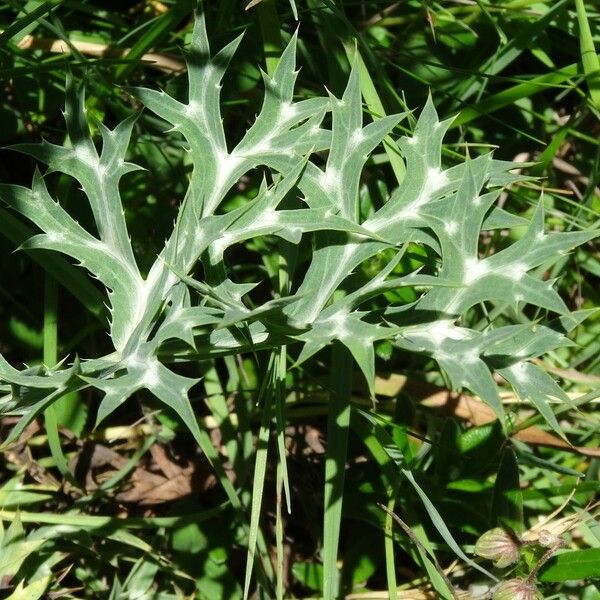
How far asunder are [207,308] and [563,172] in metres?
1.41

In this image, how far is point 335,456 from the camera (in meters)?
1.93

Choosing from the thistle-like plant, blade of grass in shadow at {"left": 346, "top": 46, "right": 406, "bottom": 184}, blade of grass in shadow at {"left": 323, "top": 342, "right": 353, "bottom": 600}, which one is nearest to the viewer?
the thistle-like plant

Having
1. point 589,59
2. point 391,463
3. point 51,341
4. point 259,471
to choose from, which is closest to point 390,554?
point 391,463

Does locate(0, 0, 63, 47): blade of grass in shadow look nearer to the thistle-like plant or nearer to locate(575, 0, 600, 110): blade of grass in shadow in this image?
the thistle-like plant

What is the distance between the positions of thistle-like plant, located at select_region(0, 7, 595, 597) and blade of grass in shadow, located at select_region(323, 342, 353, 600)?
0.33 meters

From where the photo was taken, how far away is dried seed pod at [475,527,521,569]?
5.97ft

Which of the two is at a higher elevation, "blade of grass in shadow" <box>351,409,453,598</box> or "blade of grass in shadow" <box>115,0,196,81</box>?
"blade of grass in shadow" <box>115,0,196,81</box>

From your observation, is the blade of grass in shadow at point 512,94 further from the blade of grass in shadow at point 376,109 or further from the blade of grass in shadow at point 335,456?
the blade of grass in shadow at point 335,456

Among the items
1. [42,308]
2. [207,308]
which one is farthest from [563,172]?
[42,308]

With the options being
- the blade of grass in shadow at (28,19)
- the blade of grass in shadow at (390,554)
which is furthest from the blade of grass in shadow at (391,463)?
the blade of grass in shadow at (28,19)

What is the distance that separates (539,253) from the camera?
5.31ft

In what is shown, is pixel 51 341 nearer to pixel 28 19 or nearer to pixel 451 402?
pixel 28 19

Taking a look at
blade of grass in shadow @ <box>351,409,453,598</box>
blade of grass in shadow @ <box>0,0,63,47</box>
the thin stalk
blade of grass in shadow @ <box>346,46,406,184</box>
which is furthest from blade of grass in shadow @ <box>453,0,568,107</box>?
the thin stalk

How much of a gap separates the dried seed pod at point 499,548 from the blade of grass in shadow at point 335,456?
33cm
